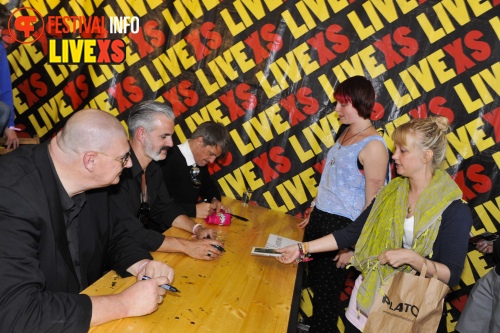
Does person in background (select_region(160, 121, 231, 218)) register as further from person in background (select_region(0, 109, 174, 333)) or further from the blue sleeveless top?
person in background (select_region(0, 109, 174, 333))

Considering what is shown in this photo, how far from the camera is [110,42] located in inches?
165

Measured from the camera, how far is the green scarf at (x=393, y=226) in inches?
79.7

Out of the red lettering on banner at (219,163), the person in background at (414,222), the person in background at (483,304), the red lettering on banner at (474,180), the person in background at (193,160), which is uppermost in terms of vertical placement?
the person in background at (193,160)

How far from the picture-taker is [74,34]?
425 cm

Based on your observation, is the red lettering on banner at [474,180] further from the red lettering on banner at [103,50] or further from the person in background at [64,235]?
the red lettering on banner at [103,50]

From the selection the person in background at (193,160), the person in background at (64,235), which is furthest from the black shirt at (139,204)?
the person in background at (193,160)

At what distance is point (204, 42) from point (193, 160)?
1.13m

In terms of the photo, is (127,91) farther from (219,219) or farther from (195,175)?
(219,219)

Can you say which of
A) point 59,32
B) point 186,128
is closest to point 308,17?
point 186,128

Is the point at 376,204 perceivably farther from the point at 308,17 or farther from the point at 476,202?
the point at 308,17

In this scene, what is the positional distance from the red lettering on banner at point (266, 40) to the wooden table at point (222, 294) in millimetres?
1765

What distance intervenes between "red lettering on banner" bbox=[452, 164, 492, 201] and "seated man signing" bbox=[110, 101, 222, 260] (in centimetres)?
201

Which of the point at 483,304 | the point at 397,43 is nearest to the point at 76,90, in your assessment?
the point at 397,43

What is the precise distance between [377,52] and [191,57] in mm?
1526
